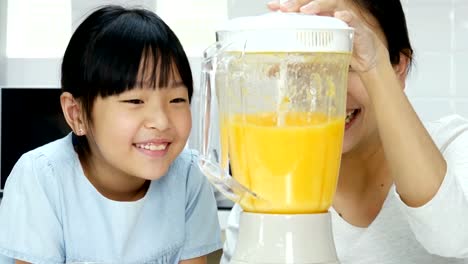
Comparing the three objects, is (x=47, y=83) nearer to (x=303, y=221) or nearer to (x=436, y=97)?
(x=436, y=97)

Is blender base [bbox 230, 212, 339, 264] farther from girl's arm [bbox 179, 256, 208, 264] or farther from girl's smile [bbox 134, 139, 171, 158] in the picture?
girl's arm [bbox 179, 256, 208, 264]

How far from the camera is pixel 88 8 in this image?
2381 millimetres

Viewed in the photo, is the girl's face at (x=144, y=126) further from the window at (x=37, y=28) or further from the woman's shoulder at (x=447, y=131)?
the window at (x=37, y=28)

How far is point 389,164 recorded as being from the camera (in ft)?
2.54

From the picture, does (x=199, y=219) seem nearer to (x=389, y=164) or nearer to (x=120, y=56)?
(x=120, y=56)

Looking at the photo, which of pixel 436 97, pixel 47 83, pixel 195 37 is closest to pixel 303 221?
pixel 436 97

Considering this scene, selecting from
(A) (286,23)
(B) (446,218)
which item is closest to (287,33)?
(A) (286,23)

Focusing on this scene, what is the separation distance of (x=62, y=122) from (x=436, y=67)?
1042 millimetres

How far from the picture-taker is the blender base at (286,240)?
678mm

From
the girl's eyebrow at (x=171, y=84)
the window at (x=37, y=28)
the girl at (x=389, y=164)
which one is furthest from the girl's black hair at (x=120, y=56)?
the window at (x=37, y=28)

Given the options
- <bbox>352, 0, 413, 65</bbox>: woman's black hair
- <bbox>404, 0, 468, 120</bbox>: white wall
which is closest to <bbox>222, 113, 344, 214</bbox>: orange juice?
<bbox>352, 0, 413, 65</bbox>: woman's black hair

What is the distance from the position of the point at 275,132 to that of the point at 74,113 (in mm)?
561

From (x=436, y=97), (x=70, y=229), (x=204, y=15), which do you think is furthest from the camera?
(x=204, y=15)

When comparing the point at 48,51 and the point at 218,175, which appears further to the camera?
A: the point at 48,51
